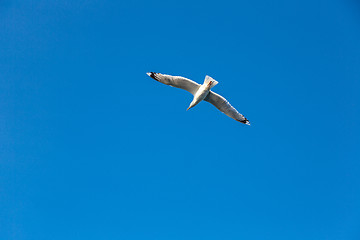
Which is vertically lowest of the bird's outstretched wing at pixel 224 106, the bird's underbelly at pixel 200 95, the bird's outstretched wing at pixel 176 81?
the bird's underbelly at pixel 200 95

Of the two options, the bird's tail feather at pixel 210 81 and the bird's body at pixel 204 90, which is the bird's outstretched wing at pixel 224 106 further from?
the bird's tail feather at pixel 210 81

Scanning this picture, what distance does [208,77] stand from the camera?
18.9 meters

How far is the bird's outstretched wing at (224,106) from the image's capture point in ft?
65.2

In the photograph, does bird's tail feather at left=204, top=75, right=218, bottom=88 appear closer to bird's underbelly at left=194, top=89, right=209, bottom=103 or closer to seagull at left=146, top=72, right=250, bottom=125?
seagull at left=146, top=72, right=250, bottom=125

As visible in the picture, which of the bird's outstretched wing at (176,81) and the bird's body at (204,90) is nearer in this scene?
the bird's body at (204,90)

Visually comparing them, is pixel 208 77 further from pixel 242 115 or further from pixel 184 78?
pixel 242 115

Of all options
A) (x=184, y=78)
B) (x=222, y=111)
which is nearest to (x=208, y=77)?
(x=184, y=78)

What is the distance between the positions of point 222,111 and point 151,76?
5161 mm

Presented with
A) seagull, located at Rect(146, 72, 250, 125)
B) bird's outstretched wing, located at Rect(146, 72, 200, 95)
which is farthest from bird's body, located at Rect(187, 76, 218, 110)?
bird's outstretched wing, located at Rect(146, 72, 200, 95)

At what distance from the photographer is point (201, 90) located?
19031 millimetres

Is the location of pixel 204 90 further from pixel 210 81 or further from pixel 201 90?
pixel 210 81

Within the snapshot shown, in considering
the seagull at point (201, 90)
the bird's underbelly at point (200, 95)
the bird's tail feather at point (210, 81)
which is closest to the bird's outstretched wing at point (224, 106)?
the seagull at point (201, 90)

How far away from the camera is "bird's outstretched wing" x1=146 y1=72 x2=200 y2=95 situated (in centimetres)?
1921

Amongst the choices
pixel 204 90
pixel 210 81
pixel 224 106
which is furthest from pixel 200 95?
pixel 224 106
